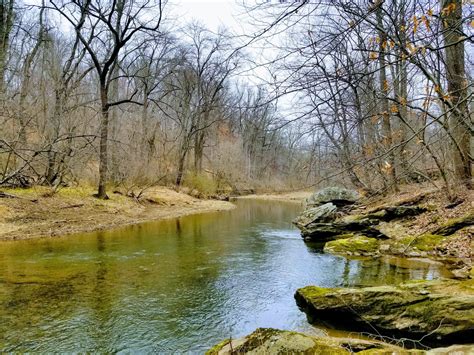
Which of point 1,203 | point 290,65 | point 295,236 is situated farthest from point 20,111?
point 290,65

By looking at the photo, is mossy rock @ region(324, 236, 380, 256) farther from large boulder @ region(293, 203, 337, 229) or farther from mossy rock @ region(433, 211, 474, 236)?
large boulder @ region(293, 203, 337, 229)

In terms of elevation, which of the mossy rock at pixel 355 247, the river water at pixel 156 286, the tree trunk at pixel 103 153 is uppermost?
the tree trunk at pixel 103 153

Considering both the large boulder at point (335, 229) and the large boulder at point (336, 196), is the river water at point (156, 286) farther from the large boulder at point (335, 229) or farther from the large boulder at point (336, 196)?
the large boulder at point (336, 196)

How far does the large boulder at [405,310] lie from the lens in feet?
13.3

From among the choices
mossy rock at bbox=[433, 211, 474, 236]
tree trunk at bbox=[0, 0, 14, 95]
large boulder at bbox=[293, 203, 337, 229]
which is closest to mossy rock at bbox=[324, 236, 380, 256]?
mossy rock at bbox=[433, 211, 474, 236]

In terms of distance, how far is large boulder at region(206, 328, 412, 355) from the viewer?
10.5 ft

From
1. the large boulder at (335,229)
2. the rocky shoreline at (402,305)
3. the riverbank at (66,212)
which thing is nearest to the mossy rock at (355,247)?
the rocky shoreline at (402,305)

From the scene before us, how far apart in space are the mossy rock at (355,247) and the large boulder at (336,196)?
531 centimetres

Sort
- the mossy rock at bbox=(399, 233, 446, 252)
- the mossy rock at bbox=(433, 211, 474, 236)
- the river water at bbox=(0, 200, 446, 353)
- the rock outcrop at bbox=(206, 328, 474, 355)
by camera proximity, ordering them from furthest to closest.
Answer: the mossy rock at bbox=(399, 233, 446, 252) < the mossy rock at bbox=(433, 211, 474, 236) < the river water at bbox=(0, 200, 446, 353) < the rock outcrop at bbox=(206, 328, 474, 355)

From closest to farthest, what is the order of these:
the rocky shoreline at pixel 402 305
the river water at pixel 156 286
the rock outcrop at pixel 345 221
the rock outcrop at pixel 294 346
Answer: the rock outcrop at pixel 294 346 < the rocky shoreline at pixel 402 305 < the river water at pixel 156 286 < the rock outcrop at pixel 345 221

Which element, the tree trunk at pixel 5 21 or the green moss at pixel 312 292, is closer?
the green moss at pixel 312 292

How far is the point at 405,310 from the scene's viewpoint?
Result: 15.1ft

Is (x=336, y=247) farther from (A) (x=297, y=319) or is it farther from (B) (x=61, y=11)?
(B) (x=61, y=11)

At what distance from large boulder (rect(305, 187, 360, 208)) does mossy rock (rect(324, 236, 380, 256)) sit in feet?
17.4
